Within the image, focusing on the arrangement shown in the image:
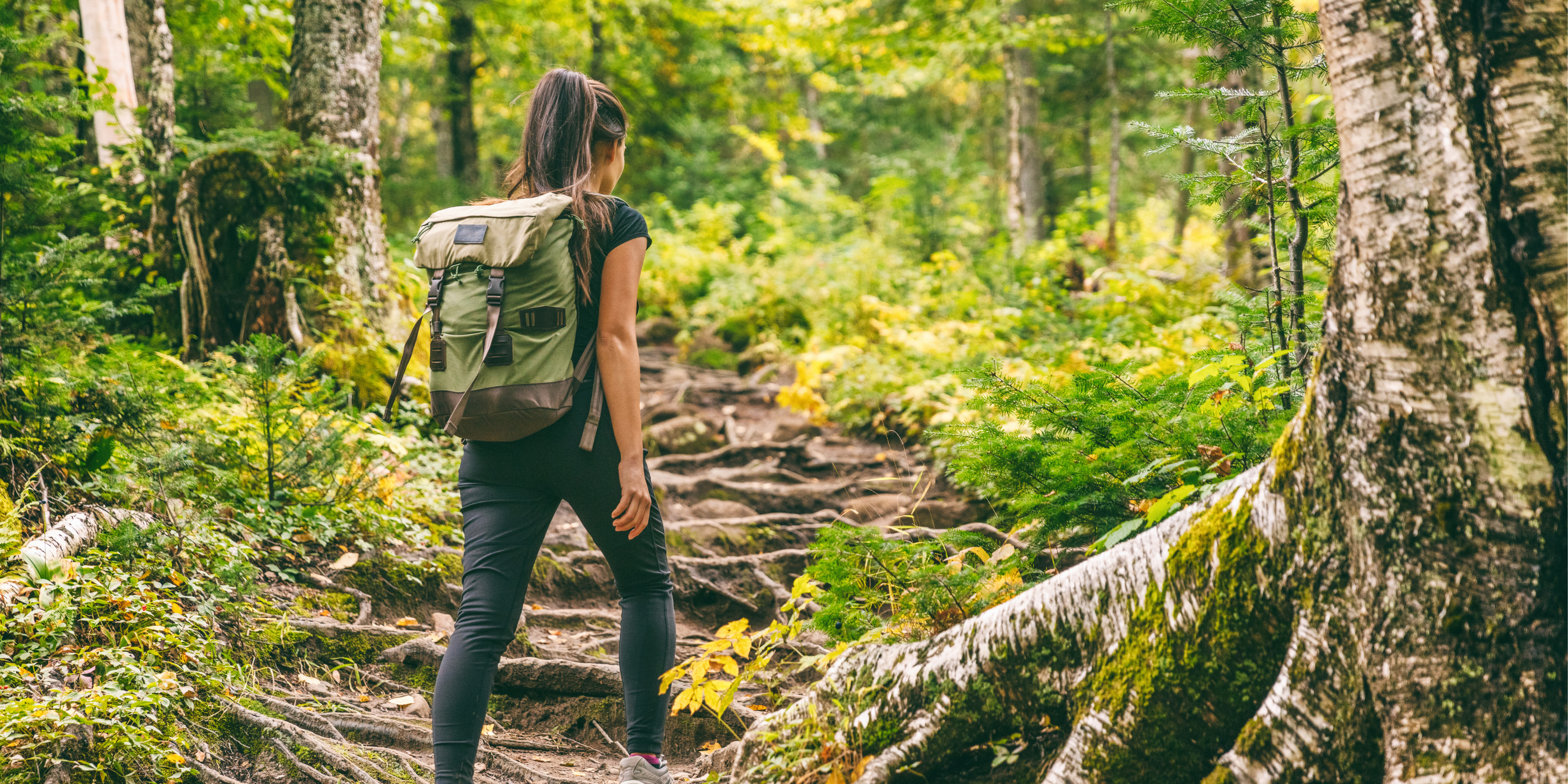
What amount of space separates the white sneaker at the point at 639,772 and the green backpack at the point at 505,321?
0.99m

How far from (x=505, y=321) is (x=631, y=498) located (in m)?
0.63

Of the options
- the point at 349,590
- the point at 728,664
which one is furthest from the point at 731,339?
the point at 728,664

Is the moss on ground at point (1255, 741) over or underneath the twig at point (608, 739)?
over

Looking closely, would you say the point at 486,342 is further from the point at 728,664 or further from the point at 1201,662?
the point at 1201,662

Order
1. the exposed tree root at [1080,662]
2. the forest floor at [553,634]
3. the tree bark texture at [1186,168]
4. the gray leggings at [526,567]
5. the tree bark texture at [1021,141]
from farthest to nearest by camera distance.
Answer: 1. the tree bark texture at [1021,141]
2. the tree bark texture at [1186,168]
3. the forest floor at [553,634]
4. the gray leggings at [526,567]
5. the exposed tree root at [1080,662]

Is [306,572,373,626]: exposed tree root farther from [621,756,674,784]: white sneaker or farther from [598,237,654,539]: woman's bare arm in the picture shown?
[598,237,654,539]: woman's bare arm

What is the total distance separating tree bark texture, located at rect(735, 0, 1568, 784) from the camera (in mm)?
1635

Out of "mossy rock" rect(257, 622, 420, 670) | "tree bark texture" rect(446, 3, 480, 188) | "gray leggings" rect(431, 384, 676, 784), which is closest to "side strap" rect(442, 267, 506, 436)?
"gray leggings" rect(431, 384, 676, 784)

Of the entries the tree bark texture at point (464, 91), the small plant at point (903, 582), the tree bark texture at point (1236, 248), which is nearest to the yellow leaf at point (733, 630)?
the small plant at point (903, 582)

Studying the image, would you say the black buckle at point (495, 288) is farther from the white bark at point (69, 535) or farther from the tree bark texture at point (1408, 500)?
the white bark at point (69, 535)

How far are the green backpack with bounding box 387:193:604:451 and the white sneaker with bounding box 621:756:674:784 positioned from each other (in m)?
0.99

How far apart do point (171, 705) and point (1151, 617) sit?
10.1 feet

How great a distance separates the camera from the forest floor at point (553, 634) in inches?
125

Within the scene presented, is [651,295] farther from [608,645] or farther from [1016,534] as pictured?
[1016,534]
